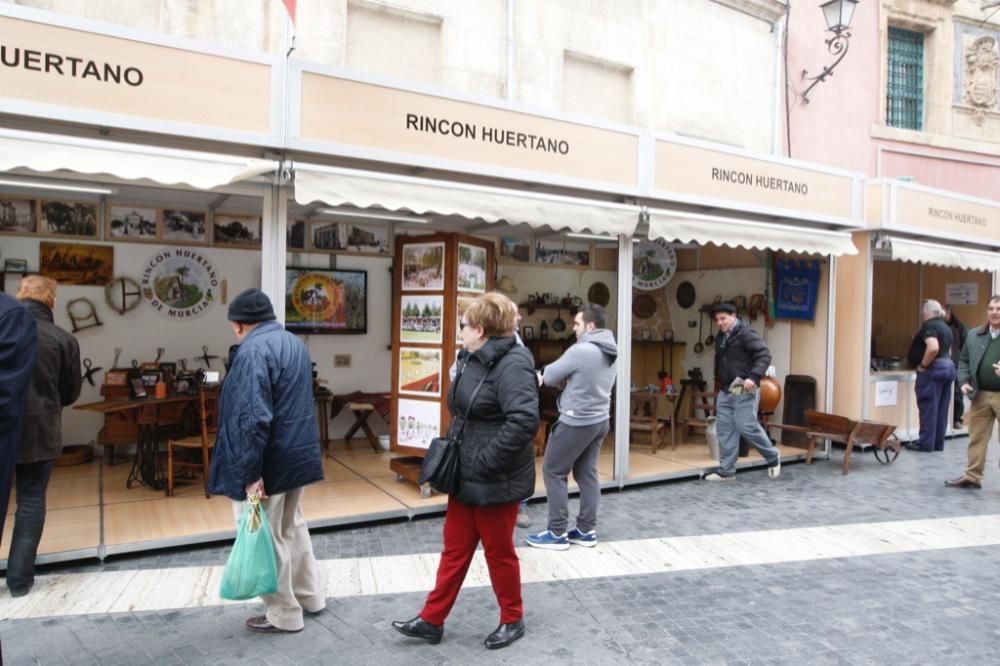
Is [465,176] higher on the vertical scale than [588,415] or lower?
higher

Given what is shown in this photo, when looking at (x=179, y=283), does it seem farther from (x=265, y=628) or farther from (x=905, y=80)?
(x=905, y=80)

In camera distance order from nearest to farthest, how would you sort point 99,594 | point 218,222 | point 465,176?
point 99,594
point 465,176
point 218,222

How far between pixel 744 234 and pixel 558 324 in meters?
3.53

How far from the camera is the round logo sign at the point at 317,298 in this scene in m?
8.87

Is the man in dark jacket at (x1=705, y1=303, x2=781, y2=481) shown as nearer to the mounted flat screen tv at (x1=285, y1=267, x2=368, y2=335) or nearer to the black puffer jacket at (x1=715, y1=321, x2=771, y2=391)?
the black puffer jacket at (x1=715, y1=321, x2=771, y2=391)

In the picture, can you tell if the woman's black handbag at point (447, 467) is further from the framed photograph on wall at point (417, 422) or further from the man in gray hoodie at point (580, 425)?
the framed photograph on wall at point (417, 422)

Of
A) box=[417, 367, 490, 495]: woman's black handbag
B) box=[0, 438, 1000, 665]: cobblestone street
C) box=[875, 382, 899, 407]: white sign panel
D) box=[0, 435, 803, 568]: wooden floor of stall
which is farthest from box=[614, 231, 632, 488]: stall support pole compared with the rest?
box=[875, 382, 899, 407]: white sign panel

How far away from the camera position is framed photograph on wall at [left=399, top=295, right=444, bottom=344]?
6699 mm

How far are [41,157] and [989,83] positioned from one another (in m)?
16.0

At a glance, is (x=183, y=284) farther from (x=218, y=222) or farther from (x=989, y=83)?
(x=989, y=83)

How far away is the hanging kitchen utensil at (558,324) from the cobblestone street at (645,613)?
4573mm

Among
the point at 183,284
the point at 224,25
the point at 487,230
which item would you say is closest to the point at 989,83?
the point at 487,230

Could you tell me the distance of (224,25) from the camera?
26.5 ft

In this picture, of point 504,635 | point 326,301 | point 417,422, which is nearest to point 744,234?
point 417,422
